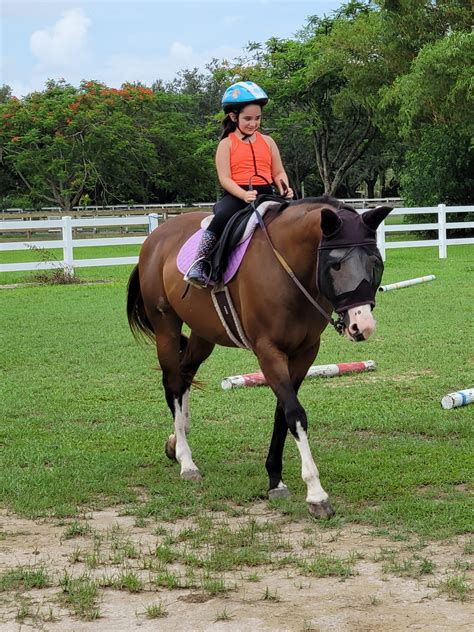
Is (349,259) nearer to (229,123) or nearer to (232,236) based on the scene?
(232,236)

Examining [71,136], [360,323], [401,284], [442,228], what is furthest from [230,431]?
[71,136]

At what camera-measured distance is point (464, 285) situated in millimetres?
17750

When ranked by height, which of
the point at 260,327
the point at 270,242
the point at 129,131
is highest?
the point at 129,131

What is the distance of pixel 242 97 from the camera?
5.75 meters

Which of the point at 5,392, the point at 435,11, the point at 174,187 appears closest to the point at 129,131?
the point at 174,187

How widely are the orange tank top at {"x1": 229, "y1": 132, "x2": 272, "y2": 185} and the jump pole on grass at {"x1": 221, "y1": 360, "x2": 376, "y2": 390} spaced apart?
131 inches

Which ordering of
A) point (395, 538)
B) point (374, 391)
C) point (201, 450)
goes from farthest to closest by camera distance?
1. point (374, 391)
2. point (201, 450)
3. point (395, 538)

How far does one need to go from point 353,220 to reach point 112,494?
2456mm

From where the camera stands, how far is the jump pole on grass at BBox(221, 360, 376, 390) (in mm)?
8891

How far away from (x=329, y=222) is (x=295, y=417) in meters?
1.21

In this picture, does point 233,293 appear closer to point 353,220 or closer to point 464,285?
point 353,220

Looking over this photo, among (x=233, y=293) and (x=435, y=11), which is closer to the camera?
(x=233, y=293)

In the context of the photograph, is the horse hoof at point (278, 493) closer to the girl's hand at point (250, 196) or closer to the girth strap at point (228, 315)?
the girth strap at point (228, 315)

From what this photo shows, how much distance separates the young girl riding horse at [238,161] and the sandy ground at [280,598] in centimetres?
212
